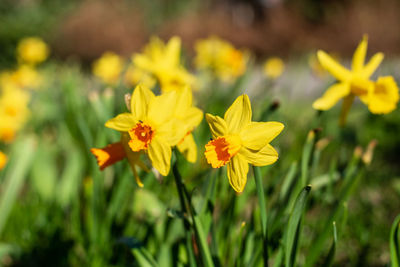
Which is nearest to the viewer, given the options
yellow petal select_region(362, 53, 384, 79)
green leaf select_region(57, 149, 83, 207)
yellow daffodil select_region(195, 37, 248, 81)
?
yellow petal select_region(362, 53, 384, 79)

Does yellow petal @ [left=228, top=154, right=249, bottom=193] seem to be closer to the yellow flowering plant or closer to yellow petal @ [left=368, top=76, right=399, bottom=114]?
the yellow flowering plant

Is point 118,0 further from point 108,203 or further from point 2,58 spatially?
point 108,203

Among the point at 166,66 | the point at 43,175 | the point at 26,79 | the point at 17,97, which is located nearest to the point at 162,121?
the point at 166,66

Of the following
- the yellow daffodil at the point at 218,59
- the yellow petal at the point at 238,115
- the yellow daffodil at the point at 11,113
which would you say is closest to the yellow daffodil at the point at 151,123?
the yellow petal at the point at 238,115

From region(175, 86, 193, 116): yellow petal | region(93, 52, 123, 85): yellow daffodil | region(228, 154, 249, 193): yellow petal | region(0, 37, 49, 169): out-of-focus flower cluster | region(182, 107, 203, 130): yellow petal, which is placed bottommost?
region(0, 37, 49, 169): out-of-focus flower cluster

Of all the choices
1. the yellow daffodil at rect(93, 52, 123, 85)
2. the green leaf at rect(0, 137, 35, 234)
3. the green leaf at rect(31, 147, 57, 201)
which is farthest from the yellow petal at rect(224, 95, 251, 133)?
the yellow daffodil at rect(93, 52, 123, 85)

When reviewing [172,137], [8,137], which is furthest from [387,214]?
[8,137]

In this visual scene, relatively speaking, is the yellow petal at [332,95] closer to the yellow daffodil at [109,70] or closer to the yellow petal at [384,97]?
the yellow petal at [384,97]
